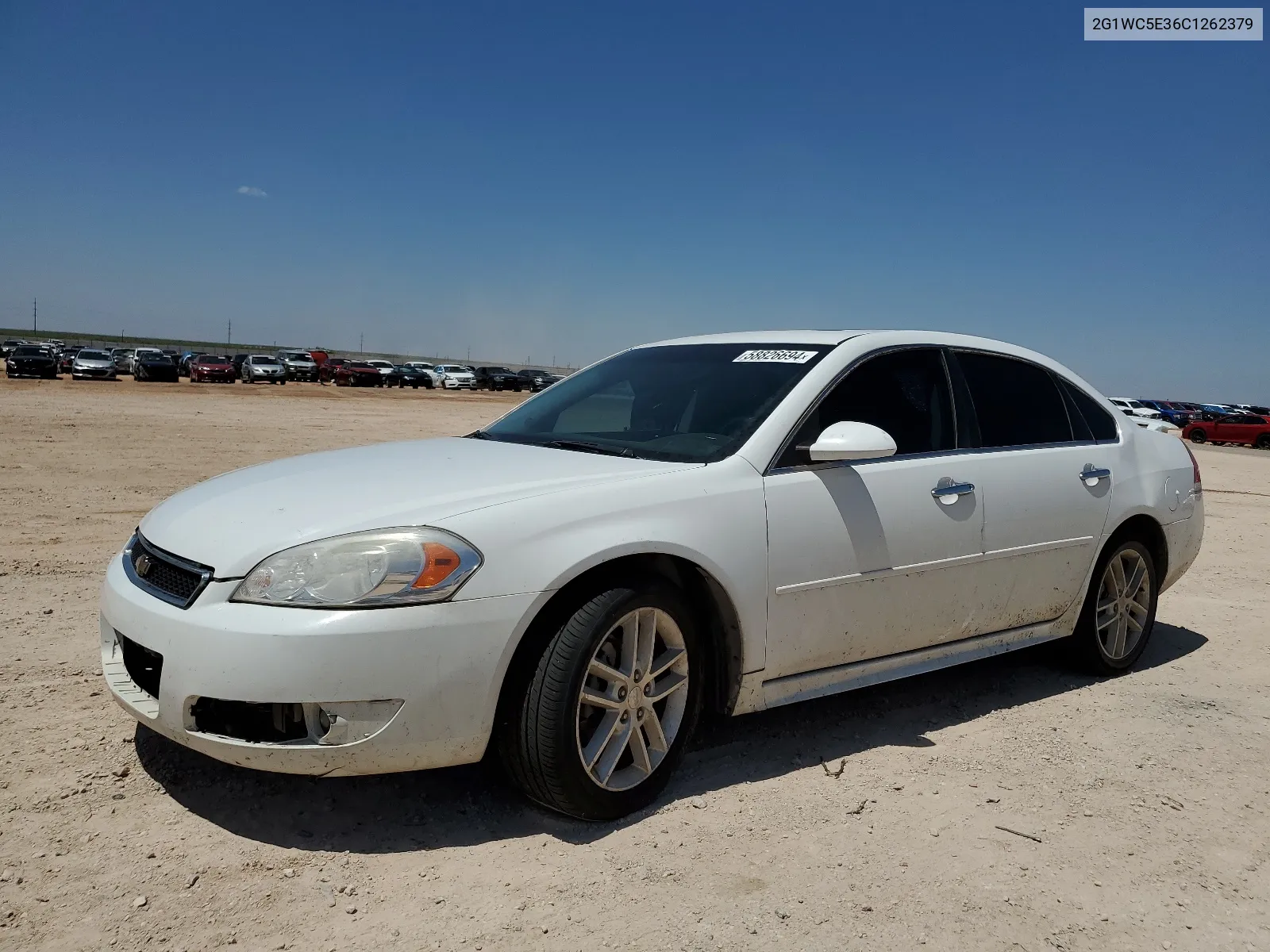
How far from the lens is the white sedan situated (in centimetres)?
275

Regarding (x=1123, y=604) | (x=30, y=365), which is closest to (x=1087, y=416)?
(x=1123, y=604)

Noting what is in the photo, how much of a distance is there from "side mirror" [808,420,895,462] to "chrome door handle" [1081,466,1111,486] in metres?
1.59

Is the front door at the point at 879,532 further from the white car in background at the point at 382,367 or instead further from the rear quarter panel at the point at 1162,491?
the white car in background at the point at 382,367

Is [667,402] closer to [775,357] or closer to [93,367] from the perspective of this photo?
[775,357]

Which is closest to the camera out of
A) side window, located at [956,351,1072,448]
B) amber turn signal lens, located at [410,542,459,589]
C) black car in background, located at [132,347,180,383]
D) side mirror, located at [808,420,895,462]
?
amber turn signal lens, located at [410,542,459,589]

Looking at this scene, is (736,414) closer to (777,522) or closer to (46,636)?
(777,522)

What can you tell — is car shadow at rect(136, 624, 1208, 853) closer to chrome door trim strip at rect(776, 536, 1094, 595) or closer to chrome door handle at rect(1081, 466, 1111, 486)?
chrome door trim strip at rect(776, 536, 1094, 595)

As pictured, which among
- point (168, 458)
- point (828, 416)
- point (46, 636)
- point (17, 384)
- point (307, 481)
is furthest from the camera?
point (17, 384)

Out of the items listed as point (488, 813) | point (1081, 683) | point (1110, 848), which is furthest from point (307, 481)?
point (1081, 683)

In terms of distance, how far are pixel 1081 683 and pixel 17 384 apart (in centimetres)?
3874

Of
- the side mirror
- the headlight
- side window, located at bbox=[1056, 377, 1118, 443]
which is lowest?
the headlight

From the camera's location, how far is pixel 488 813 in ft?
10.3

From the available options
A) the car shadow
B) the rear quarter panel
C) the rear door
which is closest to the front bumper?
the car shadow

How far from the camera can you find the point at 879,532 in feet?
12.2
